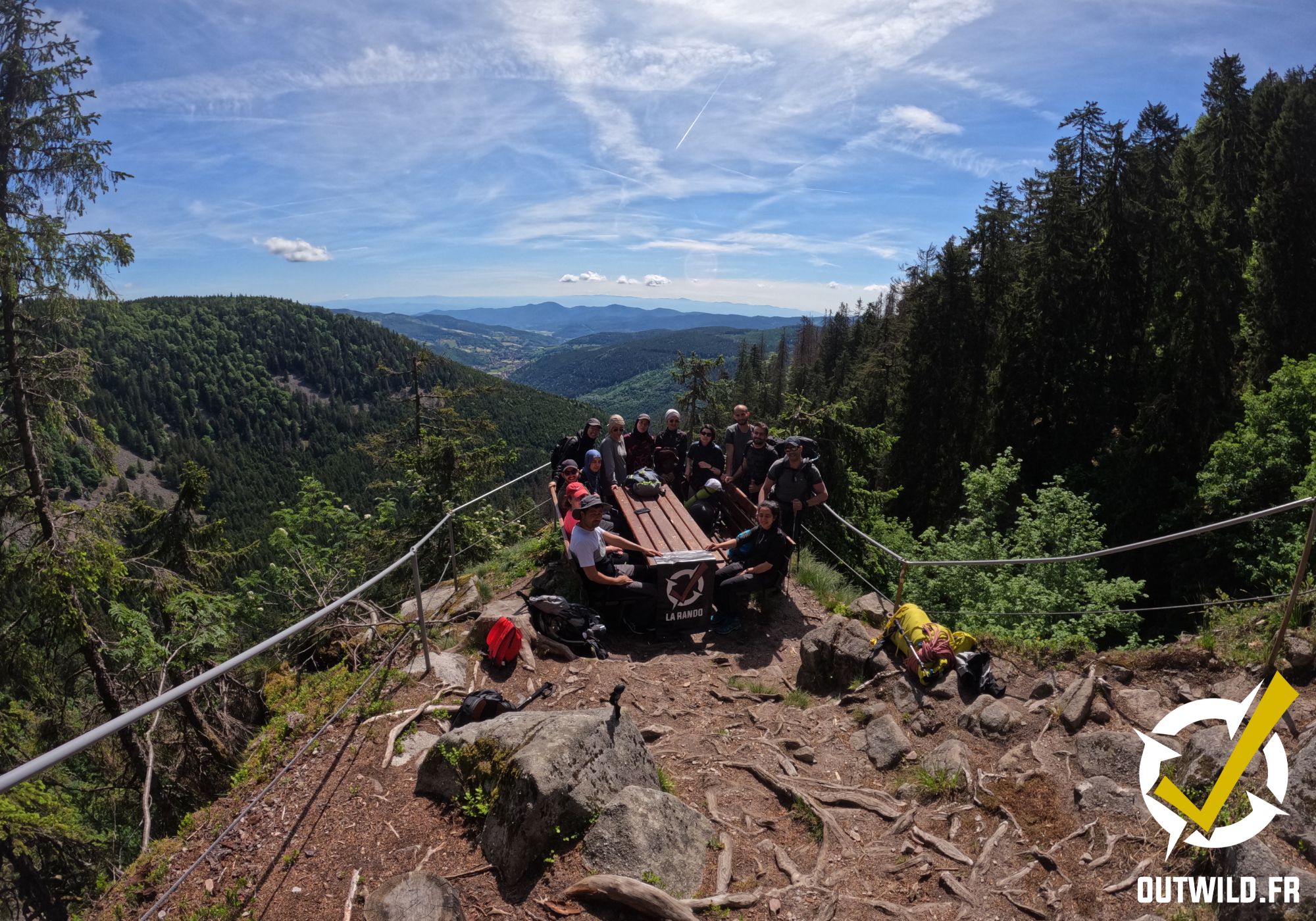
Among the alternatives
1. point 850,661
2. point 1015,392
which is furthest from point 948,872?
point 1015,392

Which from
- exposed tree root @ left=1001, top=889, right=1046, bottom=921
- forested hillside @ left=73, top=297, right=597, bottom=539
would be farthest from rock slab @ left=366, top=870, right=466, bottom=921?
forested hillside @ left=73, top=297, right=597, bottom=539

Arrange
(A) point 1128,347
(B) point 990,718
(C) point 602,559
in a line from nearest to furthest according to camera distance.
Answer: (B) point 990,718, (C) point 602,559, (A) point 1128,347

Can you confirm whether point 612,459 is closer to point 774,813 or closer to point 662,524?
point 662,524

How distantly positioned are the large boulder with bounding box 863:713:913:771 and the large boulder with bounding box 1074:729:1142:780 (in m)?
1.08

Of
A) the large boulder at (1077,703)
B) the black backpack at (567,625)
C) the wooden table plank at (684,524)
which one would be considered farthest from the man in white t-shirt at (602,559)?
the large boulder at (1077,703)

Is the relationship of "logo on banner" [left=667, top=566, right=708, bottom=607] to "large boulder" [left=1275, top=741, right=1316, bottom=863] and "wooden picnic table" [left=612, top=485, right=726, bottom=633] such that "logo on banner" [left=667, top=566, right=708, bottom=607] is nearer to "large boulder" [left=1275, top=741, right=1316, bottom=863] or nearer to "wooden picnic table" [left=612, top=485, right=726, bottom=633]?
"wooden picnic table" [left=612, top=485, right=726, bottom=633]

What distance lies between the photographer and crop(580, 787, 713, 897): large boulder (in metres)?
3.26

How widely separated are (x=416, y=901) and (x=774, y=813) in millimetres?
2162

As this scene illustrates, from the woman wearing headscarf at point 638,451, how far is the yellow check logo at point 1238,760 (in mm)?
7326

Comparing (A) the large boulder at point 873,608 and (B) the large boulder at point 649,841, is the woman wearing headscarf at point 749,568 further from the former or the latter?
(B) the large boulder at point 649,841

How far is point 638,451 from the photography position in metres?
10.1

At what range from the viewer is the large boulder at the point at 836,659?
5.86 meters

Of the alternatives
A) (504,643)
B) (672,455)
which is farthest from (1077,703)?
(672,455)

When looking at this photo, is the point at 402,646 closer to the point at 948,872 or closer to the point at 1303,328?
the point at 948,872
